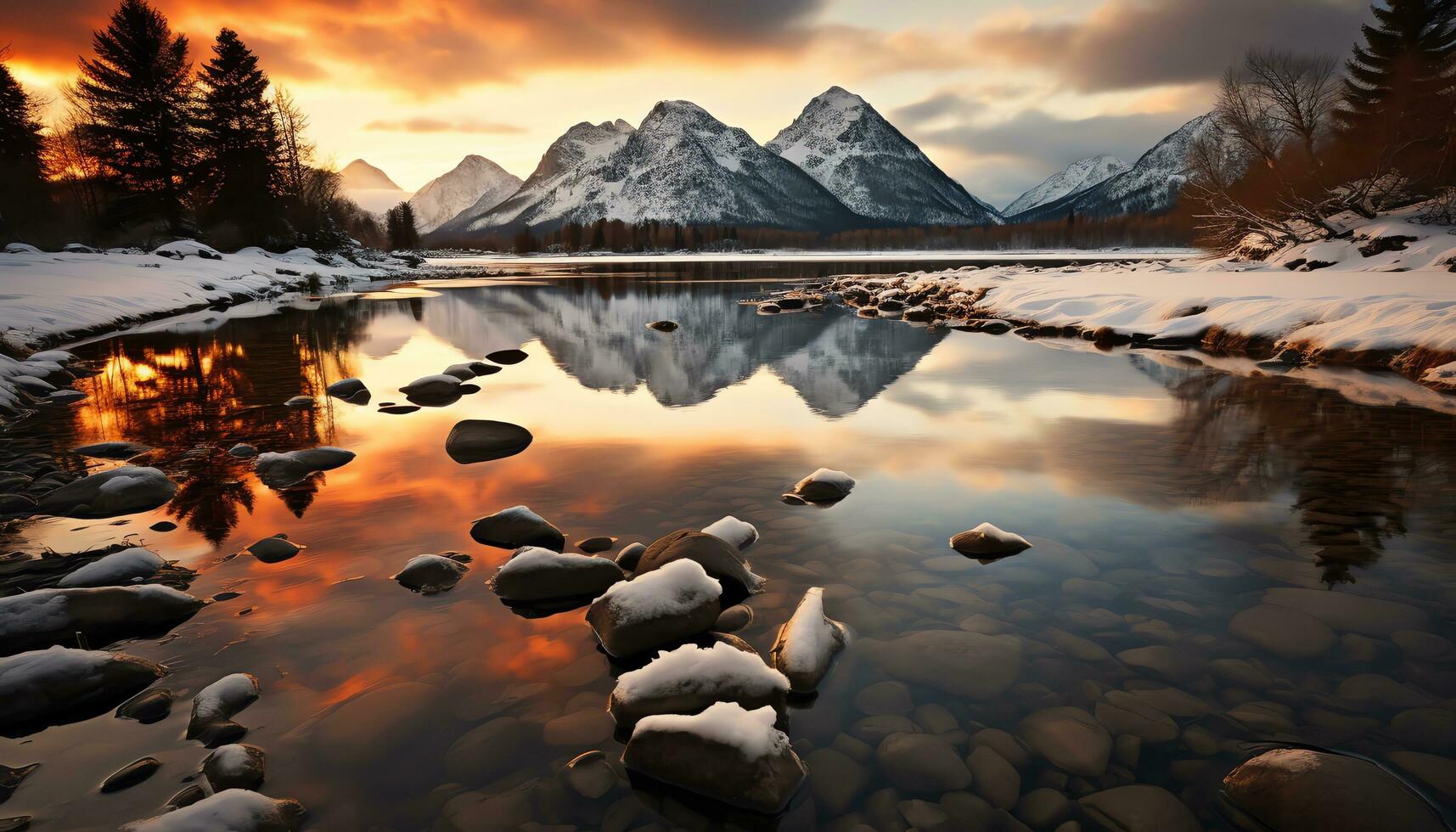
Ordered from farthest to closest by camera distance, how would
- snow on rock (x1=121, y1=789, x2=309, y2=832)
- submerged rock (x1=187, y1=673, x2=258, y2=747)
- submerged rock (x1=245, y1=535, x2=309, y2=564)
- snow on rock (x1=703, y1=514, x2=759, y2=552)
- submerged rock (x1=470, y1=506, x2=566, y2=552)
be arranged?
1. submerged rock (x1=470, y1=506, x2=566, y2=552)
2. snow on rock (x1=703, y1=514, x2=759, y2=552)
3. submerged rock (x1=245, y1=535, x2=309, y2=564)
4. submerged rock (x1=187, y1=673, x2=258, y2=747)
5. snow on rock (x1=121, y1=789, x2=309, y2=832)

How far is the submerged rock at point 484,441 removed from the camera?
9570mm

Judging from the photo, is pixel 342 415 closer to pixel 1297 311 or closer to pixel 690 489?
pixel 690 489

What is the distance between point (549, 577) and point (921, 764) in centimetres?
319

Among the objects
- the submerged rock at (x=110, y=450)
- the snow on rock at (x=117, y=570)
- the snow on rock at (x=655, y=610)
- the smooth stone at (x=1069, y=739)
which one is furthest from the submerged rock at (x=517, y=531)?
the submerged rock at (x=110, y=450)

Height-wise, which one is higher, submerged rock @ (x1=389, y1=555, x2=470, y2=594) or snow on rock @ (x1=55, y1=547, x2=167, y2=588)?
snow on rock @ (x1=55, y1=547, x2=167, y2=588)

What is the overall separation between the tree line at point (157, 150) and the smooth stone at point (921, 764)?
219 ft

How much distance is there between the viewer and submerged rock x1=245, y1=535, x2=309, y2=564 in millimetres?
6188

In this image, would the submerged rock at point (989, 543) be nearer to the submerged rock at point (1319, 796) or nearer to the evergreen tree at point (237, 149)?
the submerged rock at point (1319, 796)

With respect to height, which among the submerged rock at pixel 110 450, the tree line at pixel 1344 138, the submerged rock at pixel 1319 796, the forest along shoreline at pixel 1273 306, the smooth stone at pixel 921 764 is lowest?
the smooth stone at pixel 921 764

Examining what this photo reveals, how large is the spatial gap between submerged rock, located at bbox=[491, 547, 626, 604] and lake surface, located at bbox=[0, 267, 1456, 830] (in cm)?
19

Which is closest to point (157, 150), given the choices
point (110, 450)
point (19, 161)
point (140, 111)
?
point (140, 111)

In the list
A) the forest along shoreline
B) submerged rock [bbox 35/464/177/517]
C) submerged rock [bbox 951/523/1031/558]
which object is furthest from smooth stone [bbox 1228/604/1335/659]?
the forest along shoreline

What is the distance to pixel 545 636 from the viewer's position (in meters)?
4.95

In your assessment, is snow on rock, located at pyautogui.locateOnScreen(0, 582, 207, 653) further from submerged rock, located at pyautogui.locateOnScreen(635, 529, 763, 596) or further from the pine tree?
the pine tree
